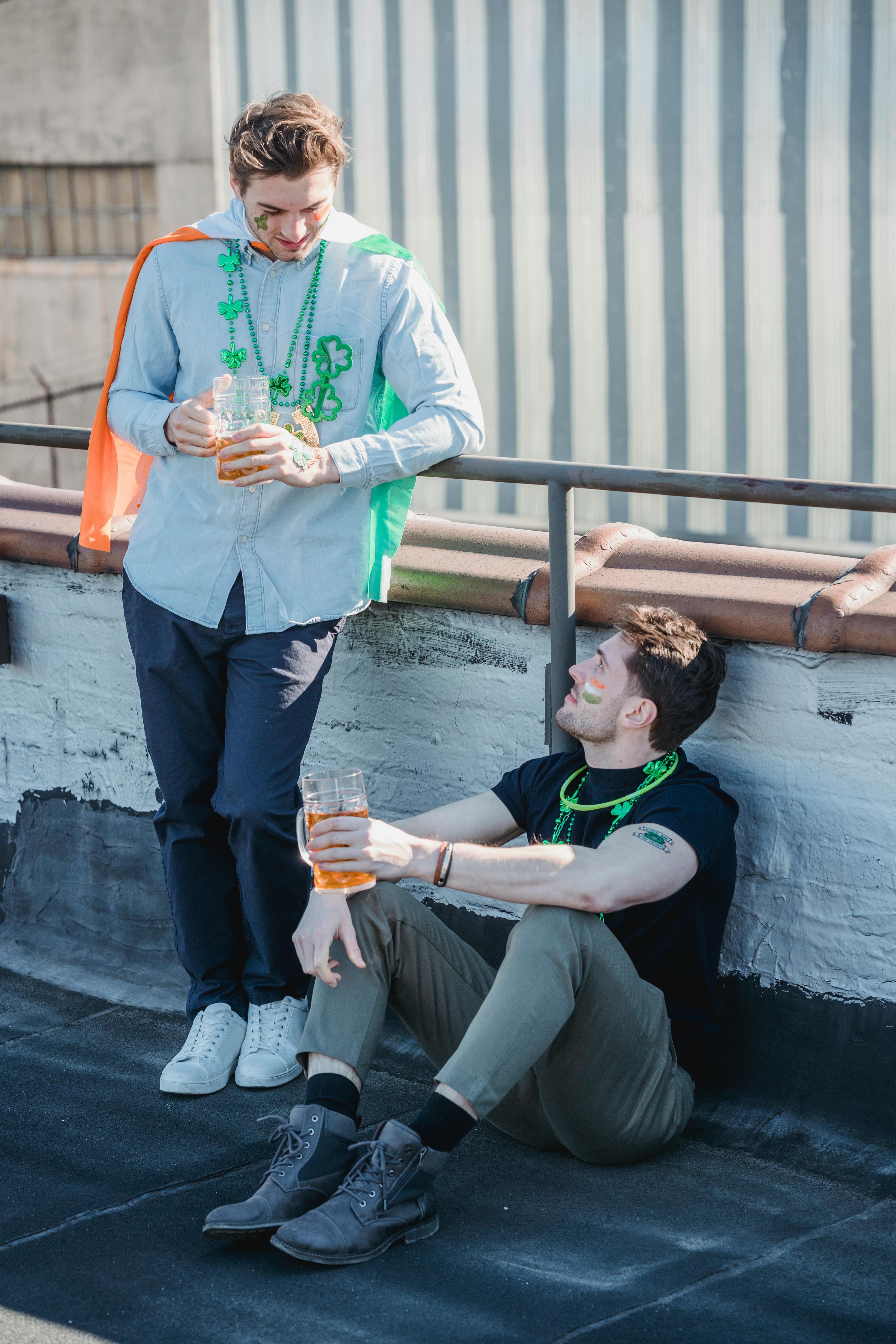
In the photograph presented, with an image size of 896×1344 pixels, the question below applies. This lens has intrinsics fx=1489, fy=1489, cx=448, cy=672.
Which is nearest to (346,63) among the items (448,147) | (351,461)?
(448,147)

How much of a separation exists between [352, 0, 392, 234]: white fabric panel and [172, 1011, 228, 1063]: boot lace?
6714 mm

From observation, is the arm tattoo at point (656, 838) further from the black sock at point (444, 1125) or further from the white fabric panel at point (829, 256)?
the white fabric panel at point (829, 256)

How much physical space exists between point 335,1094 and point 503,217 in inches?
274

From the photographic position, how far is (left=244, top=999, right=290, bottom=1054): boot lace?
320 centimetres

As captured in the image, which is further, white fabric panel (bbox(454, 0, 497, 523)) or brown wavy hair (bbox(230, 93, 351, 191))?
white fabric panel (bbox(454, 0, 497, 523))

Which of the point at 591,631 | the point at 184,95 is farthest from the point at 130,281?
the point at 184,95

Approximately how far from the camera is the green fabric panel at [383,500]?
3.12 meters

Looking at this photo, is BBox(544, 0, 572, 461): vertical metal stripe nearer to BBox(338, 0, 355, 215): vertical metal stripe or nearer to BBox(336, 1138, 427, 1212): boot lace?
BBox(338, 0, 355, 215): vertical metal stripe

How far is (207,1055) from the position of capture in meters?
3.17

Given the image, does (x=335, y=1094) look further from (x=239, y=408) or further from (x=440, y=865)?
(x=239, y=408)

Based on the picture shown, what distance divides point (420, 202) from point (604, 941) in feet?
23.7

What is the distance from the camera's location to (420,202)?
895 centimetres

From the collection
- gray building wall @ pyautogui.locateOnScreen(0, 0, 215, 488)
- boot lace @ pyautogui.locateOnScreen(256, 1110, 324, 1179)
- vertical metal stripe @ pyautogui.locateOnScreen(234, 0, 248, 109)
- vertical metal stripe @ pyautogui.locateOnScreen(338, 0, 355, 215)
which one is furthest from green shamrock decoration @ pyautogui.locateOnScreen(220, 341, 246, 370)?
gray building wall @ pyautogui.locateOnScreen(0, 0, 215, 488)

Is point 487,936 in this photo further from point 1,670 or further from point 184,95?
point 184,95
